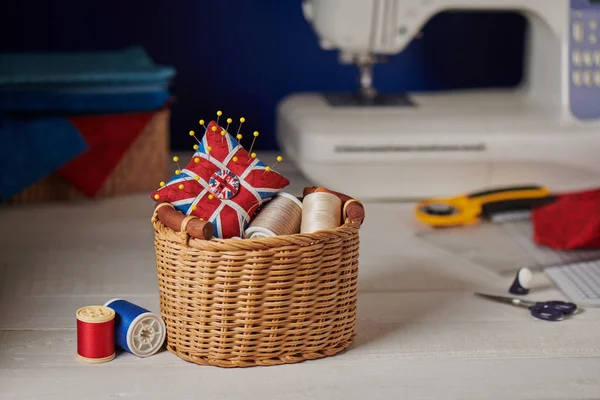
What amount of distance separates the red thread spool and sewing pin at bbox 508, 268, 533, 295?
67cm

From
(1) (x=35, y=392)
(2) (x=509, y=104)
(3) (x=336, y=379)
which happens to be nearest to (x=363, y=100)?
(2) (x=509, y=104)

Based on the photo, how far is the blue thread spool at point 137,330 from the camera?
143cm

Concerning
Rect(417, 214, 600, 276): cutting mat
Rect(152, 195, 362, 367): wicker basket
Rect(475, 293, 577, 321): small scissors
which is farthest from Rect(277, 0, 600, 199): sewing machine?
Rect(152, 195, 362, 367): wicker basket

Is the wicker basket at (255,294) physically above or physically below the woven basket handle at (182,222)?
below

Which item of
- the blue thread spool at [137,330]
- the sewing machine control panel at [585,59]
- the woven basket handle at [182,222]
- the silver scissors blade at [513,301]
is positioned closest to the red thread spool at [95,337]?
the blue thread spool at [137,330]

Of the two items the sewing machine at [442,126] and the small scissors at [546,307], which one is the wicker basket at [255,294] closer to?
the small scissors at [546,307]

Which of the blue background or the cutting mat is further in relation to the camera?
the blue background

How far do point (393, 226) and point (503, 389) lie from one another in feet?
2.50

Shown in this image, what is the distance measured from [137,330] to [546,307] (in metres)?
0.63

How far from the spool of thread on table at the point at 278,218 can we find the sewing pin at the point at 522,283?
1.38ft

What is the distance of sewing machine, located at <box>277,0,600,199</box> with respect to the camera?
2.21 metres

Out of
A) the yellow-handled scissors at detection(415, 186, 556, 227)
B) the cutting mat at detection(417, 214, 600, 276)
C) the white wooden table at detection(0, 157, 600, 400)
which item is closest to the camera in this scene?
the white wooden table at detection(0, 157, 600, 400)

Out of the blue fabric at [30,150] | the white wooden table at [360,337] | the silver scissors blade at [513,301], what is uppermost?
the blue fabric at [30,150]

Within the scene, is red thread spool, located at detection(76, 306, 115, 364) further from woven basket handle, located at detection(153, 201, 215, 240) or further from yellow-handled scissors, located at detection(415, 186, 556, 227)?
yellow-handled scissors, located at detection(415, 186, 556, 227)
